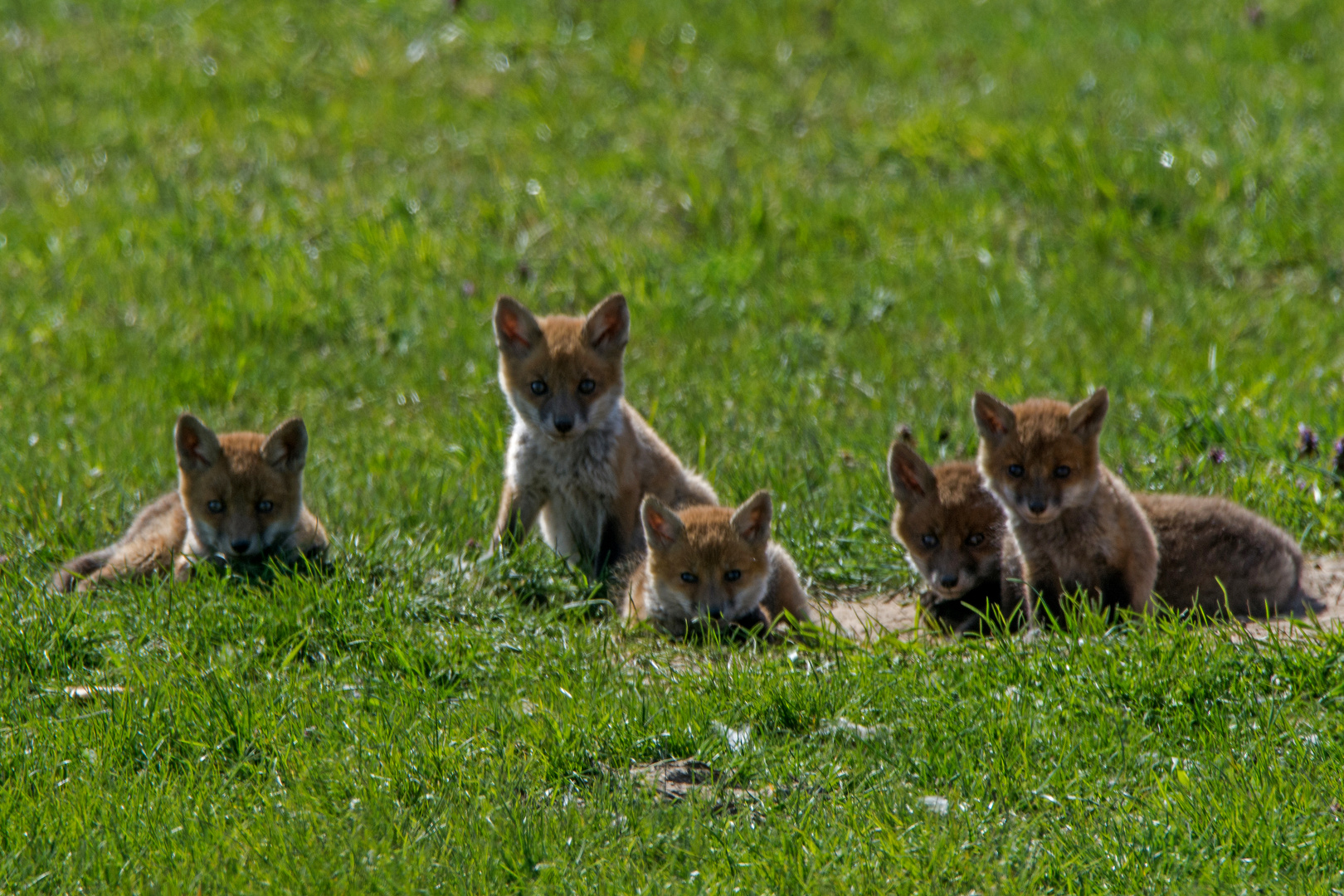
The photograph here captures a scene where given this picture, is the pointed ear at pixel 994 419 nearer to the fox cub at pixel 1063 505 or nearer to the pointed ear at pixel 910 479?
the fox cub at pixel 1063 505

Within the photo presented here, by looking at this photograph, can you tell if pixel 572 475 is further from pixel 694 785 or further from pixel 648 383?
pixel 694 785

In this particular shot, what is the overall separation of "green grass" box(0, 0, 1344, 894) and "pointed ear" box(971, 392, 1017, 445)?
101 cm

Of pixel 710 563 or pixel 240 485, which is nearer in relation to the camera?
pixel 710 563

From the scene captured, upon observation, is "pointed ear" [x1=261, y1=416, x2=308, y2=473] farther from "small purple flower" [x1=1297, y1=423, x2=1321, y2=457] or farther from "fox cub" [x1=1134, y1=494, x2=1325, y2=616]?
"small purple flower" [x1=1297, y1=423, x2=1321, y2=457]

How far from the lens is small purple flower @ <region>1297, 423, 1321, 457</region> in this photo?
7.64m

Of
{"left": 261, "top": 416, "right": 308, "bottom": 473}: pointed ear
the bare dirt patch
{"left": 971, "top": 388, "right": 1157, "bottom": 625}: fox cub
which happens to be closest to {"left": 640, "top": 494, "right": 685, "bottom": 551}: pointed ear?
{"left": 971, "top": 388, "right": 1157, "bottom": 625}: fox cub

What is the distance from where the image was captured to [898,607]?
716 cm

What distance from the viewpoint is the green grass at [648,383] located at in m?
4.65

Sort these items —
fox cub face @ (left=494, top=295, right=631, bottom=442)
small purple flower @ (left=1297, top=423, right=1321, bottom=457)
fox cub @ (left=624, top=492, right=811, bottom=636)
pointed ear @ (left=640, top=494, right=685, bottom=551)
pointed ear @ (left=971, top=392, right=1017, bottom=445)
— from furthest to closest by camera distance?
small purple flower @ (left=1297, top=423, right=1321, bottom=457) < fox cub face @ (left=494, top=295, right=631, bottom=442) < pointed ear @ (left=640, top=494, right=685, bottom=551) < fox cub @ (left=624, top=492, right=811, bottom=636) < pointed ear @ (left=971, top=392, right=1017, bottom=445)

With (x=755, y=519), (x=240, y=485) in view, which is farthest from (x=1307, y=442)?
(x=240, y=485)

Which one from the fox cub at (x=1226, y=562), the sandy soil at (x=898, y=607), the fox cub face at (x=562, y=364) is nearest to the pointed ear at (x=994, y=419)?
the sandy soil at (x=898, y=607)

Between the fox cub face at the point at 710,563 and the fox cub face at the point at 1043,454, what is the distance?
1083 mm

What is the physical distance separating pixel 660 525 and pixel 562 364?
109 cm

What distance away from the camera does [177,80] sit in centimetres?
1531
